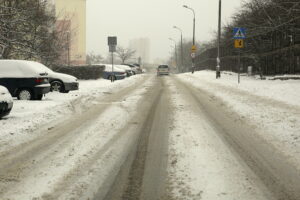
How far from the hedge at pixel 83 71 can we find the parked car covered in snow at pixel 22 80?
1394 centimetres

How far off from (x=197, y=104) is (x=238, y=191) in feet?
27.3

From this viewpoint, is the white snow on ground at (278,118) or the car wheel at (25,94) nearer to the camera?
the white snow on ground at (278,118)

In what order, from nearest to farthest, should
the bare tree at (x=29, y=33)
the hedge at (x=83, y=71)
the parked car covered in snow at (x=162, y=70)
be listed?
the bare tree at (x=29, y=33) → the hedge at (x=83, y=71) → the parked car covered in snow at (x=162, y=70)

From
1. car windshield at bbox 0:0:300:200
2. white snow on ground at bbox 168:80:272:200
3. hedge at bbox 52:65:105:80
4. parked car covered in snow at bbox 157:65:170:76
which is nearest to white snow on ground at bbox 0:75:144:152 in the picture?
car windshield at bbox 0:0:300:200

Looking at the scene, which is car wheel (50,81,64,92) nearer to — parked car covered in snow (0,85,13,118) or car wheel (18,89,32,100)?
car wheel (18,89,32,100)

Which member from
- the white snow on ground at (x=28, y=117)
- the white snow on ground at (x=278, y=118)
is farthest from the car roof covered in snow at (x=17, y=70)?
the white snow on ground at (x=278, y=118)

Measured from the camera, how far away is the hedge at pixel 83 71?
2768 centimetres

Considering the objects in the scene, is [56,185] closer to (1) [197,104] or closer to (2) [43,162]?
(2) [43,162]

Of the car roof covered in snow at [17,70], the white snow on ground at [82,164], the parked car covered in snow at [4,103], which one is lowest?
the white snow on ground at [82,164]

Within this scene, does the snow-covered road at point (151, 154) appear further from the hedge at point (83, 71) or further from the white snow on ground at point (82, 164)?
the hedge at point (83, 71)

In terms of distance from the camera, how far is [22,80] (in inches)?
533

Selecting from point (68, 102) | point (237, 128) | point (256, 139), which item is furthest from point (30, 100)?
point (256, 139)

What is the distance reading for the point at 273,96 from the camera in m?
14.4

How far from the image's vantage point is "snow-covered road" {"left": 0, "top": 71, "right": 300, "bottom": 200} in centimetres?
410
